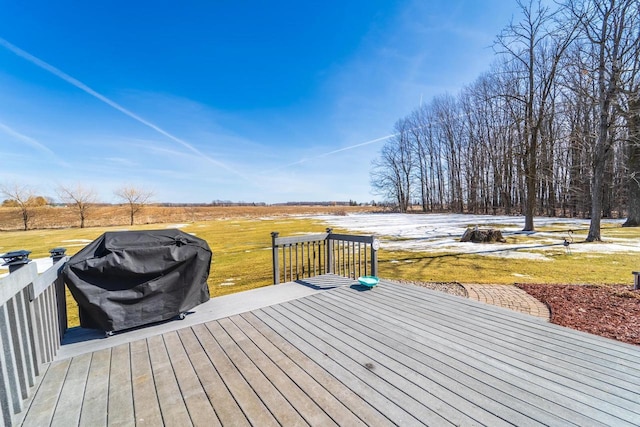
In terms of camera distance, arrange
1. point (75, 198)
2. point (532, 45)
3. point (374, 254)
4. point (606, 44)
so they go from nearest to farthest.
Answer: point (374, 254) < point (606, 44) < point (532, 45) < point (75, 198)

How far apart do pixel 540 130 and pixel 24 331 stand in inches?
670

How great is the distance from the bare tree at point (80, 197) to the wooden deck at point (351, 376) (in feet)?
112

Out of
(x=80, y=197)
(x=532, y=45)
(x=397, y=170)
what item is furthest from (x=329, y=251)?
(x=80, y=197)

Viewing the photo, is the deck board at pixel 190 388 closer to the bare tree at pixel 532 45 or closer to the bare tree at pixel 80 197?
the bare tree at pixel 532 45

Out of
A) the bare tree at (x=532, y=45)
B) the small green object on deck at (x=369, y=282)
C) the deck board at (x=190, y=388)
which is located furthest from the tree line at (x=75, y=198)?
the bare tree at (x=532, y=45)

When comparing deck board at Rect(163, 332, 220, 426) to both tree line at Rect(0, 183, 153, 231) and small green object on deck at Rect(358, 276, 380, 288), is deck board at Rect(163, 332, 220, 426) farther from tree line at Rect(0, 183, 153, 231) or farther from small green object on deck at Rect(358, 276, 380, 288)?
tree line at Rect(0, 183, 153, 231)

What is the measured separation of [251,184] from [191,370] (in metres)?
42.2

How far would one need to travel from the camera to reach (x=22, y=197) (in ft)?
80.4

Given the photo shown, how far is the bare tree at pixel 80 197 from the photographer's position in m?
26.4

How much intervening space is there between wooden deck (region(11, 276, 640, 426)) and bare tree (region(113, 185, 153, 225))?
34567 millimetres

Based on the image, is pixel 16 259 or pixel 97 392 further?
pixel 16 259

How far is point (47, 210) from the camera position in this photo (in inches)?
1152

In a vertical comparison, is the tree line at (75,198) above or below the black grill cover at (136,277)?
above

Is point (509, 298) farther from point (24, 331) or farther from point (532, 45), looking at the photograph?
point (532, 45)
